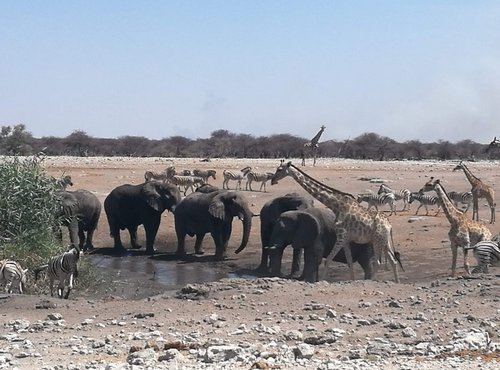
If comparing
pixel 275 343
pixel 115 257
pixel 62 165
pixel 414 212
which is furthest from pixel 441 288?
pixel 62 165

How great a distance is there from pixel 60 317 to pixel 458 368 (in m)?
4.90

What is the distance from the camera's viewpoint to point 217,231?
22.7m

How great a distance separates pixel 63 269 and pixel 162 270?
6878 millimetres

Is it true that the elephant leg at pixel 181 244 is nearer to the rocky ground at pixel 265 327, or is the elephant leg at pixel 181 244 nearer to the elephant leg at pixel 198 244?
the elephant leg at pixel 198 244

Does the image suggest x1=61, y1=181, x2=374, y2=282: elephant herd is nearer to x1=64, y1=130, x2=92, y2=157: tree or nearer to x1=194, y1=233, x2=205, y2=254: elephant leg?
x1=194, y1=233, x2=205, y2=254: elephant leg

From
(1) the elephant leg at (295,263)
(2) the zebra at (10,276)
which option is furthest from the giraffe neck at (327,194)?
(2) the zebra at (10,276)

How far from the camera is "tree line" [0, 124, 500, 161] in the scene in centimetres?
6738

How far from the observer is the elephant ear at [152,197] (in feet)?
82.1

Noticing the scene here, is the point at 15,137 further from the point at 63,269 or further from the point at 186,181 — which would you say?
the point at 63,269

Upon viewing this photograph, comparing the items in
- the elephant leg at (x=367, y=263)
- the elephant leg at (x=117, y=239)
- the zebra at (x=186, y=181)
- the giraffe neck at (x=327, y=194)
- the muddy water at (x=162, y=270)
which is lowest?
the muddy water at (x=162, y=270)

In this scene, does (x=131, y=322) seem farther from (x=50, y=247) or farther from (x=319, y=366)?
(x=50, y=247)

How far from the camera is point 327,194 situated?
56.7 feet

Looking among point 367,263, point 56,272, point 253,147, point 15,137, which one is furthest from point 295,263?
point 253,147

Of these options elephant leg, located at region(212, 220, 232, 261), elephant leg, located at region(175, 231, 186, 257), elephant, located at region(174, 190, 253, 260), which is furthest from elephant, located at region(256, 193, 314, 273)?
elephant leg, located at region(175, 231, 186, 257)
